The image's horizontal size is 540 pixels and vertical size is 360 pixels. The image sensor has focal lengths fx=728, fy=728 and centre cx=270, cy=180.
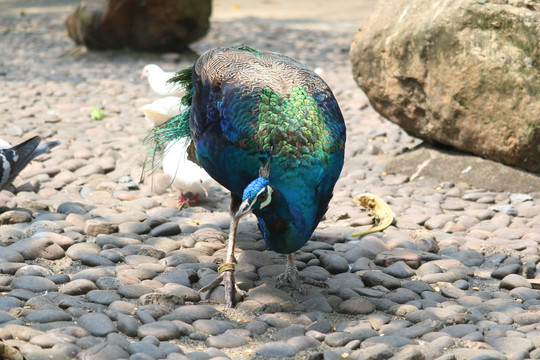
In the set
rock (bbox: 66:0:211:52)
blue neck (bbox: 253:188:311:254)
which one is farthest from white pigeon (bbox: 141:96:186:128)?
rock (bbox: 66:0:211:52)

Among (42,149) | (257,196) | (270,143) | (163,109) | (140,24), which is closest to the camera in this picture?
(257,196)

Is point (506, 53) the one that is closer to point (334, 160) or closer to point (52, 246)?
point (334, 160)

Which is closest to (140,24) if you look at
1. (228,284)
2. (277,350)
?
(228,284)

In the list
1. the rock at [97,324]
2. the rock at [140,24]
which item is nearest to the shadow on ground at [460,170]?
the rock at [97,324]

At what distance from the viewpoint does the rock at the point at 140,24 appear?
9.83 meters

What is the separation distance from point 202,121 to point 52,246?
1.12 m

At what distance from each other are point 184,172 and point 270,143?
164 centimetres

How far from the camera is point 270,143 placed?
3.49 m

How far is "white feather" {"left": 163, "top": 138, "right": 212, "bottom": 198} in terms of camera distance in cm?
498

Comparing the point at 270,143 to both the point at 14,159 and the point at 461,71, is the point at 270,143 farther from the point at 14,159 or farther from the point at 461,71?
the point at 461,71

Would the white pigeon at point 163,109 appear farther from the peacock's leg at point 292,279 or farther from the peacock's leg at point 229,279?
the peacock's leg at point 292,279

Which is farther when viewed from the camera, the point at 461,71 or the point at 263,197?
the point at 461,71

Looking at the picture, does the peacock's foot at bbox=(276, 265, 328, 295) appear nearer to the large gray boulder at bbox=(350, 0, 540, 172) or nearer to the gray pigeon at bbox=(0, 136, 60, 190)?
the gray pigeon at bbox=(0, 136, 60, 190)

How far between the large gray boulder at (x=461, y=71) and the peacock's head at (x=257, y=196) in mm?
2745
